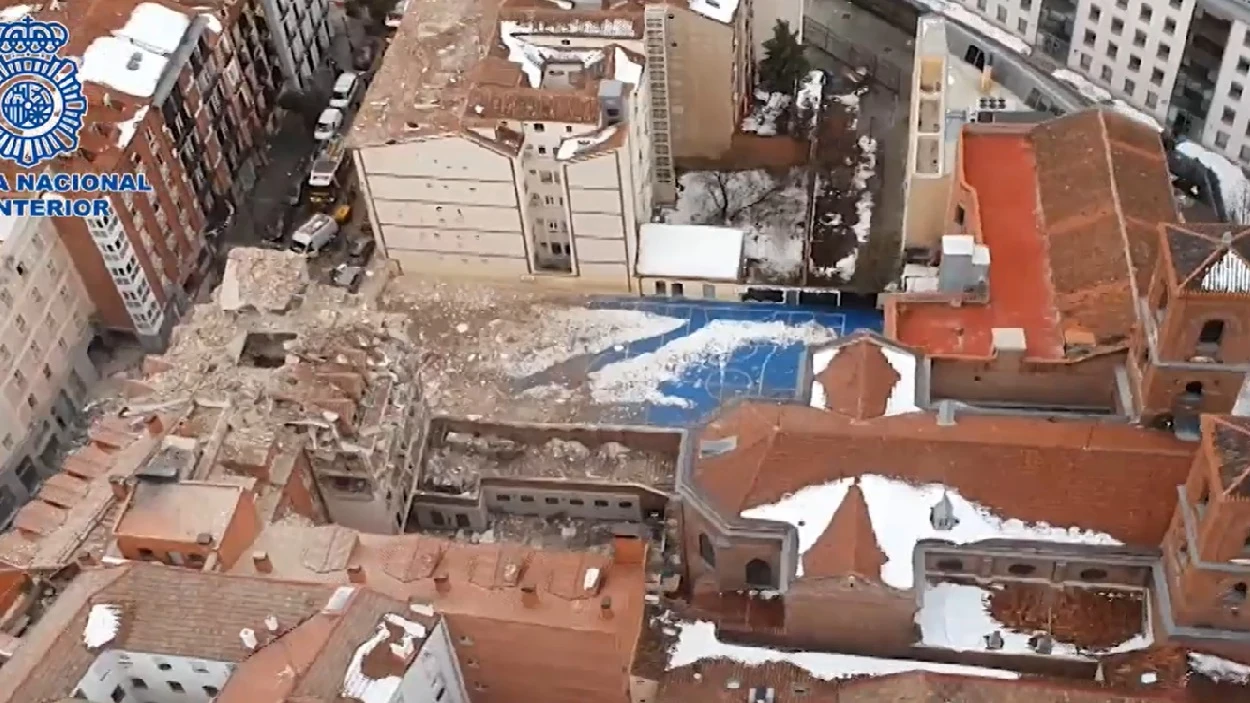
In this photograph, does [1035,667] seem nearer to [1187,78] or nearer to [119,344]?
[1187,78]

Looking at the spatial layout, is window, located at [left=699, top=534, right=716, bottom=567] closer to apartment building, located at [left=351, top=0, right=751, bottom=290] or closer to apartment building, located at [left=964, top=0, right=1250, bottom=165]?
apartment building, located at [left=351, top=0, right=751, bottom=290]

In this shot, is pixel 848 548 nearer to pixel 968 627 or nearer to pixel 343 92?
pixel 968 627

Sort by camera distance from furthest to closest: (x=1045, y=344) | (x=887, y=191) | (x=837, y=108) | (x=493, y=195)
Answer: (x=837, y=108) → (x=887, y=191) → (x=493, y=195) → (x=1045, y=344)

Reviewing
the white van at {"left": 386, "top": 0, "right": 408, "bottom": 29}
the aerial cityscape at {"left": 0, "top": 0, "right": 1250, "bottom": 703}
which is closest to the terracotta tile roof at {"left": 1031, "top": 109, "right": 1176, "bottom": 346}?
the aerial cityscape at {"left": 0, "top": 0, "right": 1250, "bottom": 703}

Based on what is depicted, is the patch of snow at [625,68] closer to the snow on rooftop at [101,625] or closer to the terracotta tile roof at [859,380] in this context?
the terracotta tile roof at [859,380]

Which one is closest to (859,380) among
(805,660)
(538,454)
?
(805,660)

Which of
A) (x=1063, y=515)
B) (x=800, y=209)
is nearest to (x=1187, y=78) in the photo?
(x=800, y=209)
